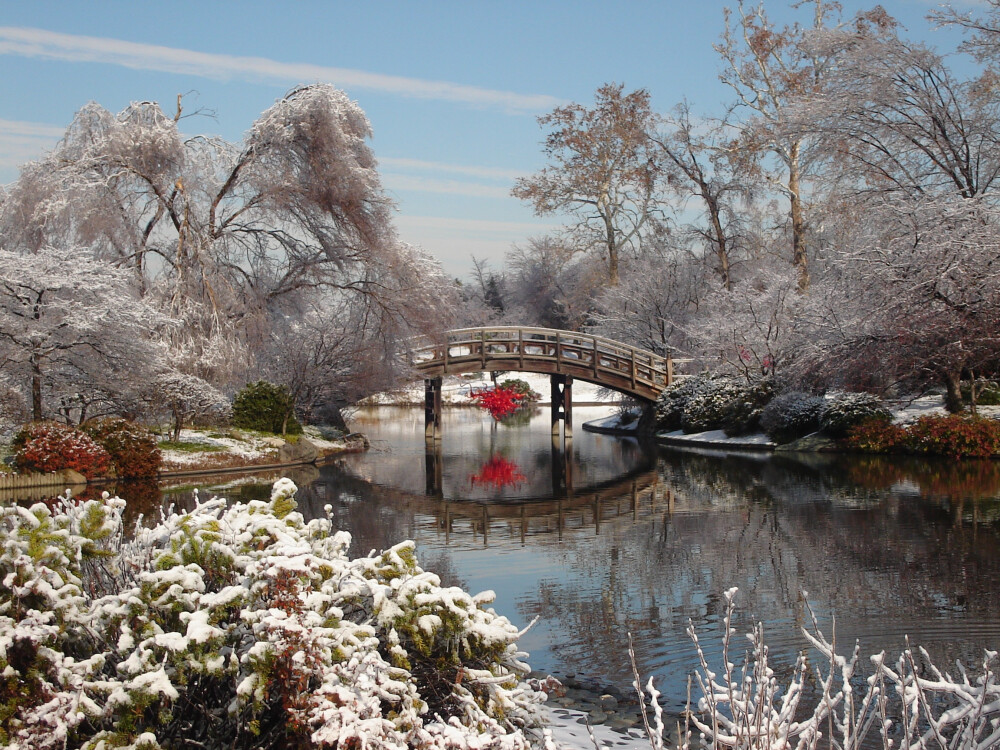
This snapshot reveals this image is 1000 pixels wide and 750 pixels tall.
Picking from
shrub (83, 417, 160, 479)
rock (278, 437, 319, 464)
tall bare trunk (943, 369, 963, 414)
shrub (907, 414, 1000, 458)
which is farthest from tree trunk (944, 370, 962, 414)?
shrub (83, 417, 160, 479)

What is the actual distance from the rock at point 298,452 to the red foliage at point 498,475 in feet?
13.7

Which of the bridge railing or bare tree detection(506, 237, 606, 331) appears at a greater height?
bare tree detection(506, 237, 606, 331)

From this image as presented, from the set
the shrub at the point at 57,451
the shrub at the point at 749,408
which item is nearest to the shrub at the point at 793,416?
the shrub at the point at 749,408

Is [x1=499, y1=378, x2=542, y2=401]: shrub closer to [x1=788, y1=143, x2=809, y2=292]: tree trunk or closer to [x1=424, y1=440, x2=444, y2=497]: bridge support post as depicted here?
[x1=788, y1=143, x2=809, y2=292]: tree trunk

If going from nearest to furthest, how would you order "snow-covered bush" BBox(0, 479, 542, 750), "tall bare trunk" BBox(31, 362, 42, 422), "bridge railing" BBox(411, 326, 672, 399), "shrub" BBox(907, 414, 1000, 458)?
1. "snow-covered bush" BBox(0, 479, 542, 750)
2. "tall bare trunk" BBox(31, 362, 42, 422)
3. "shrub" BBox(907, 414, 1000, 458)
4. "bridge railing" BBox(411, 326, 672, 399)

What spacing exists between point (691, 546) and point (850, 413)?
14399 millimetres

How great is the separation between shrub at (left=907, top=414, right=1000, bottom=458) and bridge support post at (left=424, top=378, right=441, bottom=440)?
14065 millimetres

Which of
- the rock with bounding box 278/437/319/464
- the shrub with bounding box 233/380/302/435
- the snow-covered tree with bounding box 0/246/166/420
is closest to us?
the snow-covered tree with bounding box 0/246/166/420

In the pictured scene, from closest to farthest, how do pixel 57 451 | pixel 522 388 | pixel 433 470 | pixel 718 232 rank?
pixel 57 451 < pixel 433 470 < pixel 718 232 < pixel 522 388

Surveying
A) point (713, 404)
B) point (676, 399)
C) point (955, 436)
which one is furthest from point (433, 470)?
point (676, 399)

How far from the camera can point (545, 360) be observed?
31406mm

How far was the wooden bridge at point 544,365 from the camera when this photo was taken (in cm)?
2988

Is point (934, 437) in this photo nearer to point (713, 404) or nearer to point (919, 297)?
point (919, 297)

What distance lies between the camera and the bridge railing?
97.9 ft
